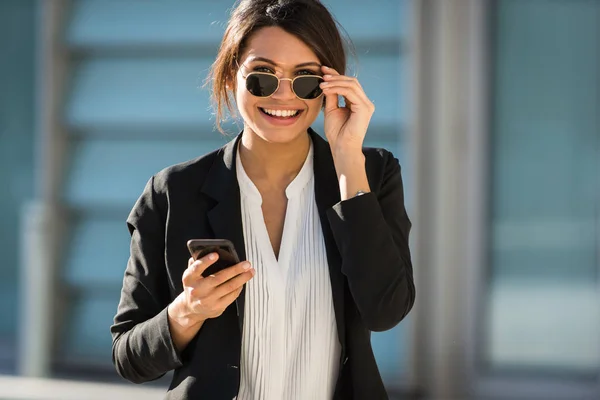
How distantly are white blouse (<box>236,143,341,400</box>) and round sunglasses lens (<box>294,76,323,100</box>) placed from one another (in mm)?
362

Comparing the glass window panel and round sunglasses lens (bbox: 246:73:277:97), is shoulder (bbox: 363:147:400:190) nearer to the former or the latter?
round sunglasses lens (bbox: 246:73:277:97)

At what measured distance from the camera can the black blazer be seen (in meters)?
2.04

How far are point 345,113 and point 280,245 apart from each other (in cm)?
37

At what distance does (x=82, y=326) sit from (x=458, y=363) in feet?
7.97

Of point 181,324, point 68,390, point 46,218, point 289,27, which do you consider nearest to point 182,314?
point 181,324

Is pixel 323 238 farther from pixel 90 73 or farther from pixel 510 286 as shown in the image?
pixel 90 73

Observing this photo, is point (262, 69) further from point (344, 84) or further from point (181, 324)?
point (181, 324)

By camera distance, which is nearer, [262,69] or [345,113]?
[262,69]

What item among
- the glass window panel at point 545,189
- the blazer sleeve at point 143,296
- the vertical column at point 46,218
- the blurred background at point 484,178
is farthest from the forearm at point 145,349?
the vertical column at point 46,218

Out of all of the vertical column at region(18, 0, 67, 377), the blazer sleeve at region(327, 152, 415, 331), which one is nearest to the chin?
the blazer sleeve at region(327, 152, 415, 331)

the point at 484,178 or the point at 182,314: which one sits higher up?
the point at 484,178

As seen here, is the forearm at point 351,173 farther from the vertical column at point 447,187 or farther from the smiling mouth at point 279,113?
the vertical column at point 447,187

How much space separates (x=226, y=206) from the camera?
2.17 metres

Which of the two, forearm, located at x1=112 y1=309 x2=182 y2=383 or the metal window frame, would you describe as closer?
forearm, located at x1=112 y1=309 x2=182 y2=383
